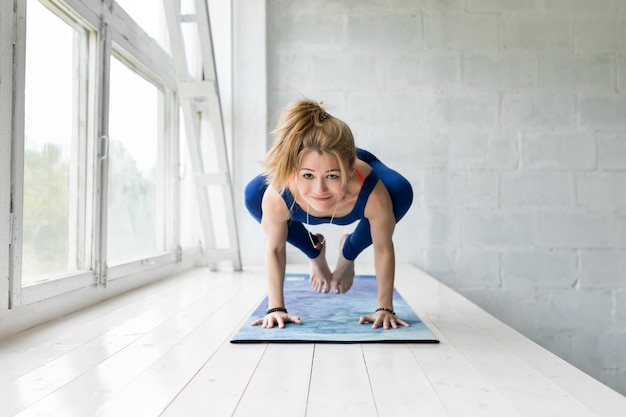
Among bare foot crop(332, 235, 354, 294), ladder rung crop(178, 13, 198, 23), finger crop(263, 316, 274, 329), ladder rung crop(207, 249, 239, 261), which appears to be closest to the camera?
finger crop(263, 316, 274, 329)

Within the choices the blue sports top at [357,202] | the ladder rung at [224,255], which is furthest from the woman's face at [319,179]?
the ladder rung at [224,255]

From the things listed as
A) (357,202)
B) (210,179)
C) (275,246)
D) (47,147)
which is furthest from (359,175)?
(210,179)

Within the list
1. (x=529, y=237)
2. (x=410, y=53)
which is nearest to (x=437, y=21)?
(x=410, y=53)

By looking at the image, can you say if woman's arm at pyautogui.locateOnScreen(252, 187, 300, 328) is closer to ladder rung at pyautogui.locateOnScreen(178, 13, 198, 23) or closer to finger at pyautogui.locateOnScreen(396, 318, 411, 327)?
finger at pyautogui.locateOnScreen(396, 318, 411, 327)

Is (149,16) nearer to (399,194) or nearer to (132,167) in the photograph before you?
(132,167)

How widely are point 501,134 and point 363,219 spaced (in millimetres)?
1726

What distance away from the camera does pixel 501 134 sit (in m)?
3.49

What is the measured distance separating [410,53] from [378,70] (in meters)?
0.22

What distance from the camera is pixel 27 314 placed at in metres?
1.67

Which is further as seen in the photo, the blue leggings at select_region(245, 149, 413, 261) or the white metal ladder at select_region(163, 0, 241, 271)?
the white metal ladder at select_region(163, 0, 241, 271)

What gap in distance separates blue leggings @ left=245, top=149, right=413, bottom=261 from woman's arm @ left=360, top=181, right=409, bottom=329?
169mm

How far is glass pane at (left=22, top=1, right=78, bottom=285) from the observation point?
175 centimetres

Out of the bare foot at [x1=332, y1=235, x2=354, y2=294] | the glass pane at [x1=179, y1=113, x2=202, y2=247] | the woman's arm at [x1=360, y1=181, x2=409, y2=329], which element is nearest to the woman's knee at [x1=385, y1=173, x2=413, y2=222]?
the woman's arm at [x1=360, y1=181, x2=409, y2=329]

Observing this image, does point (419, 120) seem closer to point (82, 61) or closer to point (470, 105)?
point (470, 105)
